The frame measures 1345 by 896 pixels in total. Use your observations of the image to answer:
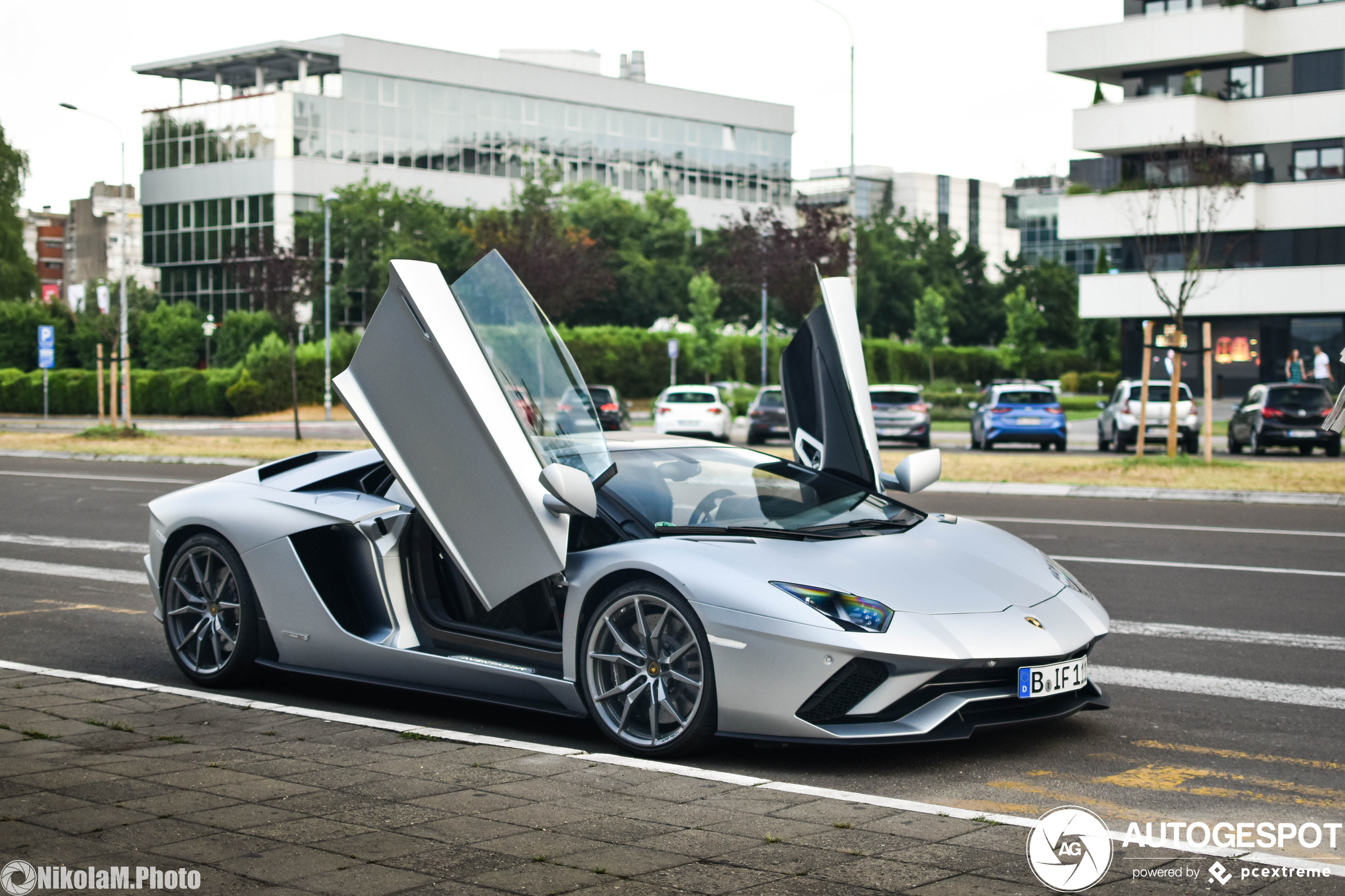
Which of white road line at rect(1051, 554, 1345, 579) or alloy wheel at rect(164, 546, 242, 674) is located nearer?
alloy wheel at rect(164, 546, 242, 674)

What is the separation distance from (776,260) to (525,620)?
4291 cm

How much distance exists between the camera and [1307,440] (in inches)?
1075

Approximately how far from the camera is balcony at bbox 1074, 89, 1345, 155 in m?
52.1

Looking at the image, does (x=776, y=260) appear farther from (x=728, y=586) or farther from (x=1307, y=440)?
(x=728, y=586)

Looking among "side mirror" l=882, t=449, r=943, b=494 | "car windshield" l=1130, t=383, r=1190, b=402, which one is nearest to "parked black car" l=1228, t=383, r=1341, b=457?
"car windshield" l=1130, t=383, r=1190, b=402

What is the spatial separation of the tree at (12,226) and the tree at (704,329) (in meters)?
32.4

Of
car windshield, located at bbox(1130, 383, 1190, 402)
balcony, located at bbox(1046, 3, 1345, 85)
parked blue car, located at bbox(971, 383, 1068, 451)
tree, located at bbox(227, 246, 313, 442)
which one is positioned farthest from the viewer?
balcony, located at bbox(1046, 3, 1345, 85)

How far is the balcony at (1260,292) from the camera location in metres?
51.8

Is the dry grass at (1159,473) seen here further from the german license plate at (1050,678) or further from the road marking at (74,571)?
the german license plate at (1050,678)

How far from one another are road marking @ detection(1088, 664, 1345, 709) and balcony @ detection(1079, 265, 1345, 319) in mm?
46545

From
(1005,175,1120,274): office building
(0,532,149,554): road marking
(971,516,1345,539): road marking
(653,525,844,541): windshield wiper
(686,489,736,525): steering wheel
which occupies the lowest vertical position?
(971,516,1345,539): road marking

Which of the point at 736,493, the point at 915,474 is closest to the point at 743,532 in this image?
the point at 736,493

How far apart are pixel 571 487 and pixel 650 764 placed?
1.06 m

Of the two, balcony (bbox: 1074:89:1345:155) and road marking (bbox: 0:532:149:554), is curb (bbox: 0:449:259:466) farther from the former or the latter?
balcony (bbox: 1074:89:1345:155)
